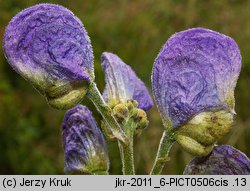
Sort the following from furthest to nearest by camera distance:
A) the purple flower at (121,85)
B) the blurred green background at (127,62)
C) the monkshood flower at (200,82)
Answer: the blurred green background at (127,62)
the purple flower at (121,85)
the monkshood flower at (200,82)

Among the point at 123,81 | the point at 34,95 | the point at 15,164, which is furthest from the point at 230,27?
the point at 123,81

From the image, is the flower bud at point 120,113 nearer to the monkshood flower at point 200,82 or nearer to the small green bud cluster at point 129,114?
the small green bud cluster at point 129,114

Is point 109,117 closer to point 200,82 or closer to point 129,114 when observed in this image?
point 129,114

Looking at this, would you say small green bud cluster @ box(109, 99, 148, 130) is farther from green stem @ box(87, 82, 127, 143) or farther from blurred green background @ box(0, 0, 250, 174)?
blurred green background @ box(0, 0, 250, 174)

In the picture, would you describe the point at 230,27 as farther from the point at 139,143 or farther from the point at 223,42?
the point at 223,42

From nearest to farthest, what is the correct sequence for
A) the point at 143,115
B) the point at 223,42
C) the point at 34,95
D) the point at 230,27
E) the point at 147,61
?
the point at 223,42 → the point at 143,115 → the point at 34,95 → the point at 147,61 → the point at 230,27

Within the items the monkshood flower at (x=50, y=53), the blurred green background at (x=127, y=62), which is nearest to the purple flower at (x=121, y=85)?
the monkshood flower at (x=50, y=53)
